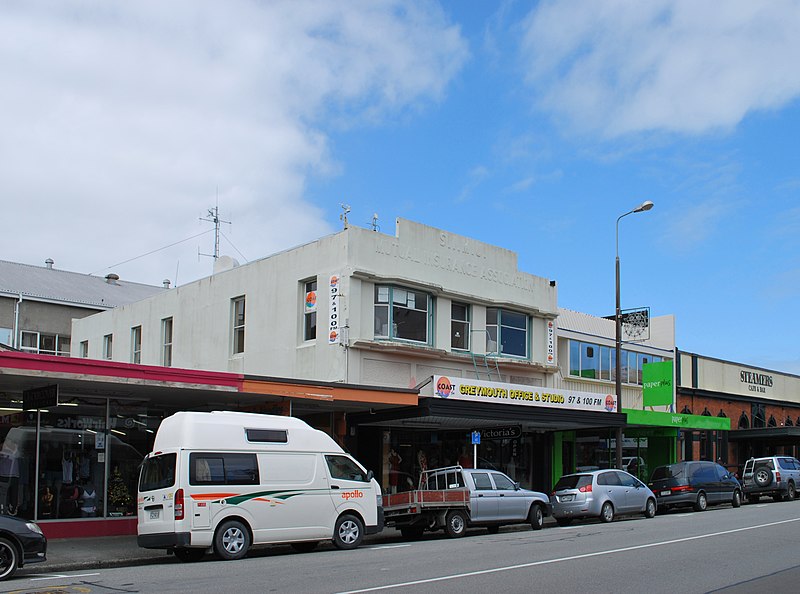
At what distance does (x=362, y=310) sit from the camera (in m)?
24.7

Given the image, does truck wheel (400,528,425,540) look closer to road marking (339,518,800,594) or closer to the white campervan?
the white campervan

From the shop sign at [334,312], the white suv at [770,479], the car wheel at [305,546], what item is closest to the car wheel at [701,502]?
the white suv at [770,479]

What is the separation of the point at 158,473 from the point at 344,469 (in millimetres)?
3624

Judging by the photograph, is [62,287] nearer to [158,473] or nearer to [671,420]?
[671,420]

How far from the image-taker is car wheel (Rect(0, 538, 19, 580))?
506 inches

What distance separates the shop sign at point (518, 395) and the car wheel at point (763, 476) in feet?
24.4

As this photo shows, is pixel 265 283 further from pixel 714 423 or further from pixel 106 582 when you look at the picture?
pixel 714 423

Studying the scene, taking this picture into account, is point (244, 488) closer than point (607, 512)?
Yes

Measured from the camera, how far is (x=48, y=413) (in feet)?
64.6

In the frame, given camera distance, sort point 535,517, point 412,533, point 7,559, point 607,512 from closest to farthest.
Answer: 1. point 7,559
2. point 412,533
3. point 535,517
4. point 607,512

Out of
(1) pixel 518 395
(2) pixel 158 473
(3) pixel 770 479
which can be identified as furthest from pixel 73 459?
(3) pixel 770 479

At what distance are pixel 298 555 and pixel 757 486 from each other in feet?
72.3

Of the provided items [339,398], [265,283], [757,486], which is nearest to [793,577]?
[339,398]

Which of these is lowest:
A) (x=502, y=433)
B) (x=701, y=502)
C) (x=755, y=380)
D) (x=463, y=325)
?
(x=701, y=502)
